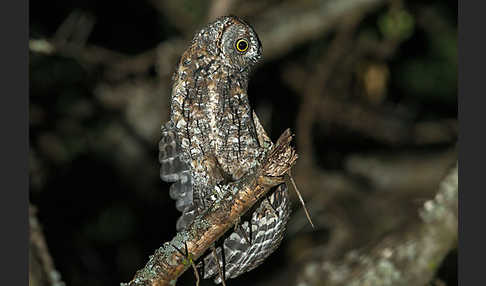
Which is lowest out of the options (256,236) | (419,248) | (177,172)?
(419,248)

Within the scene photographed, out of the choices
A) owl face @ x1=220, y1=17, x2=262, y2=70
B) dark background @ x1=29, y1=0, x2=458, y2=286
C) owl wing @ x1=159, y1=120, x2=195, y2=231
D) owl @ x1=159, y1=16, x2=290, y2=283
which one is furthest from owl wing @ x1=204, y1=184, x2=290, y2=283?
dark background @ x1=29, y1=0, x2=458, y2=286

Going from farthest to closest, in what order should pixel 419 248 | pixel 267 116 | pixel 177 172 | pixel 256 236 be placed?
pixel 267 116 < pixel 419 248 < pixel 177 172 < pixel 256 236

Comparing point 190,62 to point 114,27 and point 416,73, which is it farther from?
point 416,73

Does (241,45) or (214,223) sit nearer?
(214,223)

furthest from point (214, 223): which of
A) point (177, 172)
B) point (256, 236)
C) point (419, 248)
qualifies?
point (419, 248)

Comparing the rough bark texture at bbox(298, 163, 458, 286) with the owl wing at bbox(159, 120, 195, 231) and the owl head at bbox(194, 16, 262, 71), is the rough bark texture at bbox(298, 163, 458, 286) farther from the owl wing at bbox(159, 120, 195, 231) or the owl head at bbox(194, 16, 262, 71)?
the owl head at bbox(194, 16, 262, 71)

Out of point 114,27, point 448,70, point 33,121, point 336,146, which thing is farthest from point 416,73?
point 33,121

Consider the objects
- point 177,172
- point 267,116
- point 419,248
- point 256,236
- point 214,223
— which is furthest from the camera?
point 267,116

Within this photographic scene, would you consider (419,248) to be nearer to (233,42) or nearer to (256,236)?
(256,236)

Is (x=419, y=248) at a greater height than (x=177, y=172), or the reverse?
(x=177, y=172)
